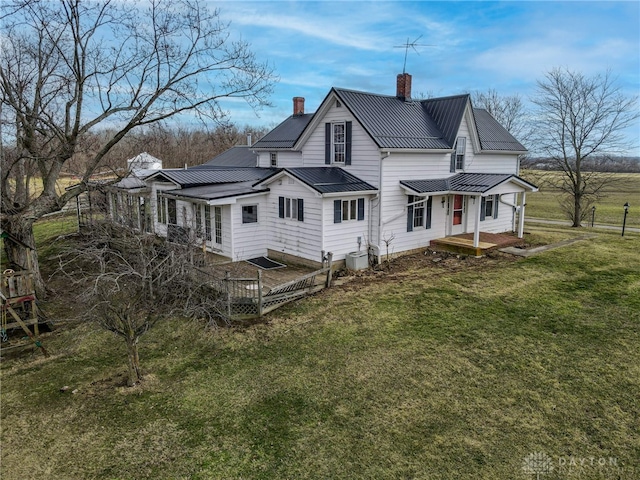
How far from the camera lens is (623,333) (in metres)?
10.0

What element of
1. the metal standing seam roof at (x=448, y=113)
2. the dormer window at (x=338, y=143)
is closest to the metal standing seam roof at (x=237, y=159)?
the dormer window at (x=338, y=143)

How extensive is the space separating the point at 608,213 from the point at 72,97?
36.2 meters

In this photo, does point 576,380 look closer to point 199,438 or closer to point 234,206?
point 199,438

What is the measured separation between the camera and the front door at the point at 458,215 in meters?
A: 18.6

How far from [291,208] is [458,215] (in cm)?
792

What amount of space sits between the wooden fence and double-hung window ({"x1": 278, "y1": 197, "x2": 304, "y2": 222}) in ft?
10.2

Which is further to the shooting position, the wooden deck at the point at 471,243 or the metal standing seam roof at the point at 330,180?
the wooden deck at the point at 471,243

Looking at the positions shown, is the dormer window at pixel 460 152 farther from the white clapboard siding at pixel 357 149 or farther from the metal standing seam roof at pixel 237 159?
the metal standing seam roof at pixel 237 159

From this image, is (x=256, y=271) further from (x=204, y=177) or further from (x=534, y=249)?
(x=534, y=249)

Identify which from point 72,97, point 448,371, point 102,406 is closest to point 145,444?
point 102,406

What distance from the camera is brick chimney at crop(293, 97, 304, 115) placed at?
83.5 ft

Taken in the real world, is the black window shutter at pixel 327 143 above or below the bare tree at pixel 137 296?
above

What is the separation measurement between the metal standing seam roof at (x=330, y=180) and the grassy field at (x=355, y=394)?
4.23 meters

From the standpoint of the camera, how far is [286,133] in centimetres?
2338
